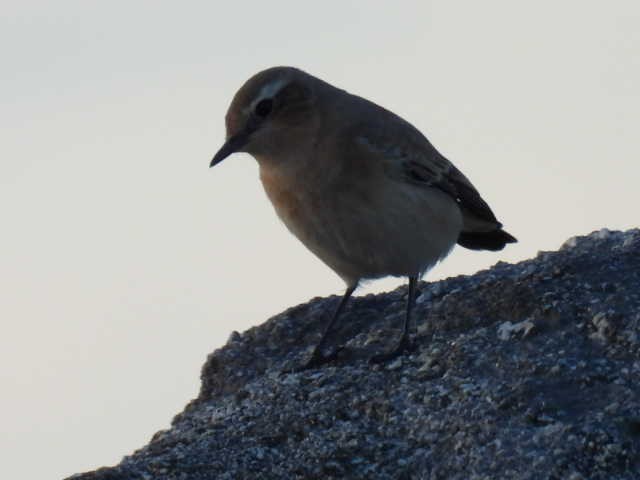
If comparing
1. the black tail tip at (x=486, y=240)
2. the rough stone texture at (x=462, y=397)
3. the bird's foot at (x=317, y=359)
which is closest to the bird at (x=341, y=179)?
the bird's foot at (x=317, y=359)

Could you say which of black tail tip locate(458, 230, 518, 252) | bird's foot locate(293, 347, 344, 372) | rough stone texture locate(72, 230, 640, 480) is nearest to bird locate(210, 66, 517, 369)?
bird's foot locate(293, 347, 344, 372)

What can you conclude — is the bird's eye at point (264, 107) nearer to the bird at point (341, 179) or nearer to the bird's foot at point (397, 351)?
the bird at point (341, 179)

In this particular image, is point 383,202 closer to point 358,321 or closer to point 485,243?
point 358,321

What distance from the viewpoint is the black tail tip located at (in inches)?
413

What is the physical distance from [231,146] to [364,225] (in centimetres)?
95

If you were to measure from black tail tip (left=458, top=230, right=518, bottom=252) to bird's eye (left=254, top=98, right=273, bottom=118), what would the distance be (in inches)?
85.0

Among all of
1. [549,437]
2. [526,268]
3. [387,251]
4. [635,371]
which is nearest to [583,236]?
[526,268]

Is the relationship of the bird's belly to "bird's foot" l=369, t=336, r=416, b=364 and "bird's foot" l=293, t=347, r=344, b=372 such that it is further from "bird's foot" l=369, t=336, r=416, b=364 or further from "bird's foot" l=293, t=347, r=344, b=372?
"bird's foot" l=369, t=336, r=416, b=364

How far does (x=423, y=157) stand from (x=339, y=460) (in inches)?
126

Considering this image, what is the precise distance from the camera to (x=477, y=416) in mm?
6703

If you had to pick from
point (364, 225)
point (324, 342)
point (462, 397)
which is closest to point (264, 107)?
point (364, 225)

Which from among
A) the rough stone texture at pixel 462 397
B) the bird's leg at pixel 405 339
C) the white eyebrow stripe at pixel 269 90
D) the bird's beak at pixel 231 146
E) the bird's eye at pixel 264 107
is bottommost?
the rough stone texture at pixel 462 397

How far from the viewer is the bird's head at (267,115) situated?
882 centimetres

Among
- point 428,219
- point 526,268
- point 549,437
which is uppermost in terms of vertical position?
point 428,219
